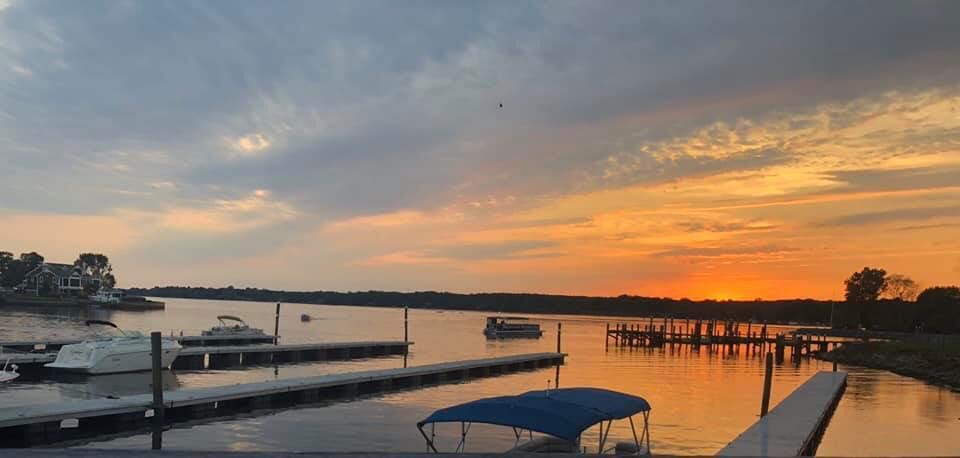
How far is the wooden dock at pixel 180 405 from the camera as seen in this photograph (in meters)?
18.8

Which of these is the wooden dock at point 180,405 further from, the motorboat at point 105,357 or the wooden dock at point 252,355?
the wooden dock at point 252,355

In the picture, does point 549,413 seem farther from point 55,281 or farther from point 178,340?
point 55,281

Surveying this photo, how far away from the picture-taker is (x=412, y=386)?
111ft

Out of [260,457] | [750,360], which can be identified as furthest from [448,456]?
[750,360]

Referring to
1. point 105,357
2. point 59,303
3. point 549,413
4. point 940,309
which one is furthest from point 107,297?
point 549,413

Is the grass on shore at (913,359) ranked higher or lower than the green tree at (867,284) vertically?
lower

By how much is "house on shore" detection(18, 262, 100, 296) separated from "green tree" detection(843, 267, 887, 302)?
137 m

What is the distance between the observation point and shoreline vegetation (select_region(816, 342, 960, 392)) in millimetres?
48125

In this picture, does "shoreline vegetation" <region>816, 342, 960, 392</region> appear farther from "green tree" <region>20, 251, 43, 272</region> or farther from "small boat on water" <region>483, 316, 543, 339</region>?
"green tree" <region>20, 251, 43, 272</region>

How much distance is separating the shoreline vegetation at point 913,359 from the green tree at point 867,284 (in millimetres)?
50342

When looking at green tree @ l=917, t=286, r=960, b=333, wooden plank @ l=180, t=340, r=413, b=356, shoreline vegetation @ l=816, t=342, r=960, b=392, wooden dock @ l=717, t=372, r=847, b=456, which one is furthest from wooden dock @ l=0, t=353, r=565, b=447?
green tree @ l=917, t=286, r=960, b=333

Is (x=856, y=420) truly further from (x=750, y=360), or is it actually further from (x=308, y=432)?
(x=750, y=360)

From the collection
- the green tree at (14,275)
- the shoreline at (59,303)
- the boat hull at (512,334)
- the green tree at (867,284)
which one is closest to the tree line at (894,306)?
the green tree at (867,284)

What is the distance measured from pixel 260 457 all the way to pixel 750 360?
64.9 m
